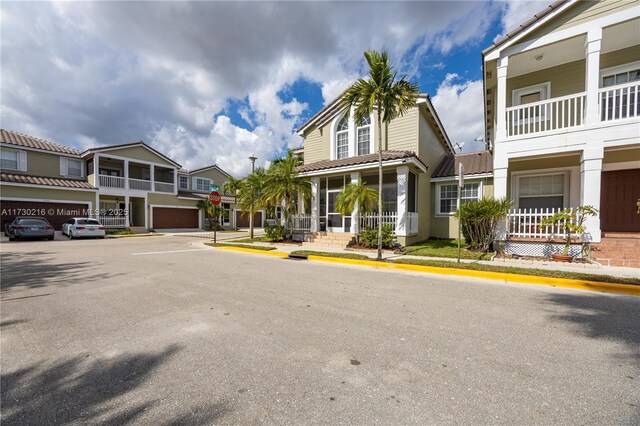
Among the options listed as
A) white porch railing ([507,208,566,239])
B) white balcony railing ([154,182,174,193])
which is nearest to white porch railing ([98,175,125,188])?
white balcony railing ([154,182,174,193])

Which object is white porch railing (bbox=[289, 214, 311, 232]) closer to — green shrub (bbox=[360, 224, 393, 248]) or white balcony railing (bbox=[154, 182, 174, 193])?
green shrub (bbox=[360, 224, 393, 248])

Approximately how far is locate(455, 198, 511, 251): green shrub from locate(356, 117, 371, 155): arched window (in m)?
6.31

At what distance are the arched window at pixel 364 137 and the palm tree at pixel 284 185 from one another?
3.53m

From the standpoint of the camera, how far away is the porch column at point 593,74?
8.53 metres

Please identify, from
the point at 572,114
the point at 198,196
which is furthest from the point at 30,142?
the point at 572,114

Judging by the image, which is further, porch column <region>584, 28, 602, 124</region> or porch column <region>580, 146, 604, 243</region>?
porch column <region>584, 28, 602, 124</region>

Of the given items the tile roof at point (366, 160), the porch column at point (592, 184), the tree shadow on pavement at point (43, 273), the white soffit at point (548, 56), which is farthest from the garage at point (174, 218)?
the porch column at point (592, 184)

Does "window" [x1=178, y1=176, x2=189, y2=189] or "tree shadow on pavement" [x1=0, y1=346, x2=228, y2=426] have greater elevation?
"window" [x1=178, y1=176, x2=189, y2=189]

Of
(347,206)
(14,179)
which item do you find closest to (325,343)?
(347,206)

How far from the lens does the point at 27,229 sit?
16.5 meters

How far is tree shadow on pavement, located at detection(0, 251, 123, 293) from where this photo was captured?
637 cm

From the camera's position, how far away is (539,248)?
30.2 ft

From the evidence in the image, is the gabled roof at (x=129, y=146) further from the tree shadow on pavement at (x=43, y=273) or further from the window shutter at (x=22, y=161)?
the tree shadow on pavement at (x=43, y=273)

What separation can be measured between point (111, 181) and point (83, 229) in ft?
23.4
